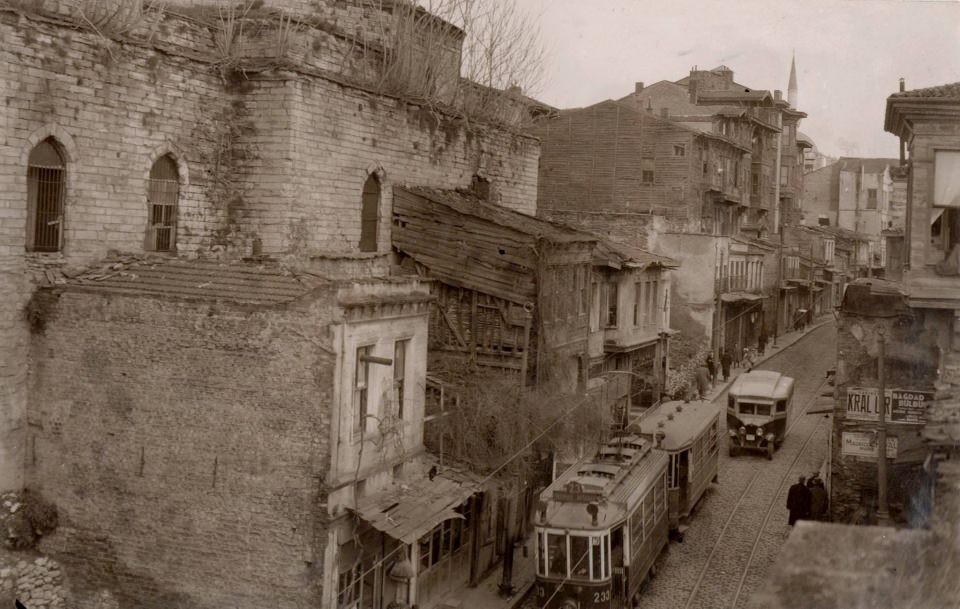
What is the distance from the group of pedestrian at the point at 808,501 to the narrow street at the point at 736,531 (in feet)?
3.14

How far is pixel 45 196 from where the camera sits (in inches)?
679

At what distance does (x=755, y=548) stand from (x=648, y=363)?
14.5 metres

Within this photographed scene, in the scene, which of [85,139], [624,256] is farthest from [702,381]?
[85,139]

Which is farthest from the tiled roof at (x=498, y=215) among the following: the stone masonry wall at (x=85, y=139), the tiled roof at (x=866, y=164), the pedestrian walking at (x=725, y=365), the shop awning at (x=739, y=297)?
the tiled roof at (x=866, y=164)

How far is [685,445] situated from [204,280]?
12.0 meters

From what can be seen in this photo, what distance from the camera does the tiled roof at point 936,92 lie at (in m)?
18.2

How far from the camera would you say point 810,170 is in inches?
3435

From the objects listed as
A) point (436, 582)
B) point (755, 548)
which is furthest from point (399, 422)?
point (755, 548)

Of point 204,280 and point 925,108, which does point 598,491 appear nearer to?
point 204,280

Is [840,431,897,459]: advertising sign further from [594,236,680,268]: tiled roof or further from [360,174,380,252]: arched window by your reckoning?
[360,174,380,252]: arched window

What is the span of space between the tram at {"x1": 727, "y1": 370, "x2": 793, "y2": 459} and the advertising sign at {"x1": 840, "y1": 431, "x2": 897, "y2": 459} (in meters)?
9.15

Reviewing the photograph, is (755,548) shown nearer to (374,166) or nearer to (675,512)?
(675,512)

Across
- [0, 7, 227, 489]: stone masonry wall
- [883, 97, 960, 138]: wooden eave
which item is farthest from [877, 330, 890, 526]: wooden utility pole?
[0, 7, 227, 489]: stone masonry wall

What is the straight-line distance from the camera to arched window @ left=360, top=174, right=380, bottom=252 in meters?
23.6
